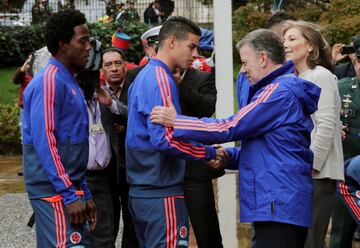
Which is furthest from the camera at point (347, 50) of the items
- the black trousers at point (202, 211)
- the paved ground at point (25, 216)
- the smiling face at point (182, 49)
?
the smiling face at point (182, 49)

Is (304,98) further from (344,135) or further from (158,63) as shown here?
(344,135)

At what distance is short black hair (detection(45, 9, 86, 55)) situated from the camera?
15.5ft

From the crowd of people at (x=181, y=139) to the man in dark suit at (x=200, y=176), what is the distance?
46 cm

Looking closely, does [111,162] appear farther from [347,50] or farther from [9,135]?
[9,135]

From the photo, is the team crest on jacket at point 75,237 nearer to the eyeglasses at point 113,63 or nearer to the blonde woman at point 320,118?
the blonde woman at point 320,118

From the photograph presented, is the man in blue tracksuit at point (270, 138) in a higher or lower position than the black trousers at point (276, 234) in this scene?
higher

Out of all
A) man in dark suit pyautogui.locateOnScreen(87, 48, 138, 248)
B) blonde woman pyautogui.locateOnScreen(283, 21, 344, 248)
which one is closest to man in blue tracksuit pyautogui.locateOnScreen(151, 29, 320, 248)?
blonde woman pyautogui.locateOnScreen(283, 21, 344, 248)

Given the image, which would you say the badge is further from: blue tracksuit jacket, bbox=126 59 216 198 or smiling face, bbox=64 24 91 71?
smiling face, bbox=64 24 91 71

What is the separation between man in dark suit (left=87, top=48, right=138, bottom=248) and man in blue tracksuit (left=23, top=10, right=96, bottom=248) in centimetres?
118

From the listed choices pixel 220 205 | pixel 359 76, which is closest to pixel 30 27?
pixel 220 205

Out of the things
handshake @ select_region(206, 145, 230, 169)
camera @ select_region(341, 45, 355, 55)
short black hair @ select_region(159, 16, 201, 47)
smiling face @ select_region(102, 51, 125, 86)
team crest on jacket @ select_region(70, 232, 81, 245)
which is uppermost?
short black hair @ select_region(159, 16, 201, 47)

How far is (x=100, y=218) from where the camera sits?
5.96m

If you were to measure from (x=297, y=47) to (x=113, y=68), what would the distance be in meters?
1.82

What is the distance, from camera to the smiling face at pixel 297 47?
5617mm
